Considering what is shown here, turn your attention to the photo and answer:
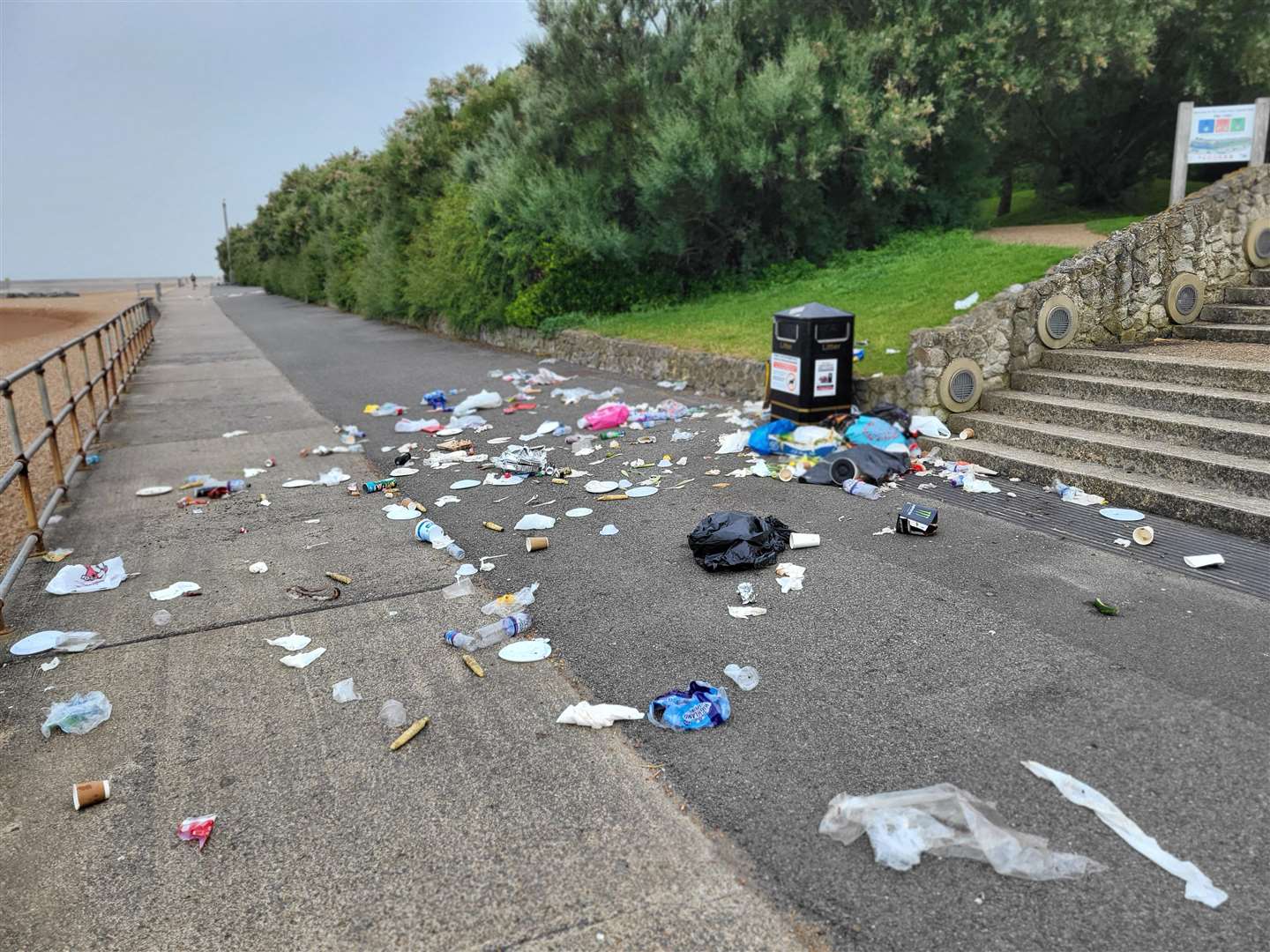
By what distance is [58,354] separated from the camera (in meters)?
7.43

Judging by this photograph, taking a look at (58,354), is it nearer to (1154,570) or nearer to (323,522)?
(323,522)

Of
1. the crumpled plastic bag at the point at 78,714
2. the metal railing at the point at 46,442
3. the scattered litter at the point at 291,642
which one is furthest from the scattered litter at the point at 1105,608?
the metal railing at the point at 46,442

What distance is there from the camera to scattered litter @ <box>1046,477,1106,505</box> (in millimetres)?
5969

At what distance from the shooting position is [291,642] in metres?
4.25

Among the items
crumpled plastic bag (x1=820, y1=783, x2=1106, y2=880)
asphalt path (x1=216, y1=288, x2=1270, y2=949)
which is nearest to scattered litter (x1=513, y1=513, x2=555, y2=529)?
asphalt path (x1=216, y1=288, x2=1270, y2=949)

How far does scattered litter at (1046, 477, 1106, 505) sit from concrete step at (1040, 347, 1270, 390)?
1547 mm

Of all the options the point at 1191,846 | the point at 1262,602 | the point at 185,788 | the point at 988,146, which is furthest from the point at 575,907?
the point at 988,146

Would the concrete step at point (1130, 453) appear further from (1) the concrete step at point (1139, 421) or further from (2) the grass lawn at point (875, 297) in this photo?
(2) the grass lawn at point (875, 297)

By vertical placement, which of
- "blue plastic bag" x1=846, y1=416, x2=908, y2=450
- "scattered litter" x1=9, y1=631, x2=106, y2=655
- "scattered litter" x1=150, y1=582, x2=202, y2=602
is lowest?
"scattered litter" x1=150, y1=582, x2=202, y2=602

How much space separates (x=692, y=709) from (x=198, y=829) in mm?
1741

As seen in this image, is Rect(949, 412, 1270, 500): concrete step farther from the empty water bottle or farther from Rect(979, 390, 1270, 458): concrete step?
the empty water bottle

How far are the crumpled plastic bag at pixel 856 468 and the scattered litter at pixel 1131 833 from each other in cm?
377

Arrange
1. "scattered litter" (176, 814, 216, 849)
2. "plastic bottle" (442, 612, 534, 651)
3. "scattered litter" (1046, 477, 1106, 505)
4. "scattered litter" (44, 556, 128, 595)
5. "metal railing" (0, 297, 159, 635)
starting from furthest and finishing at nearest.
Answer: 1. "scattered litter" (1046, 477, 1106, 505)
2. "metal railing" (0, 297, 159, 635)
3. "scattered litter" (44, 556, 128, 595)
4. "plastic bottle" (442, 612, 534, 651)
5. "scattered litter" (176, 814, 216, 849)

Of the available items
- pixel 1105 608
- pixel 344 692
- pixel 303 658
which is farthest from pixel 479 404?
pixel 1105 608
